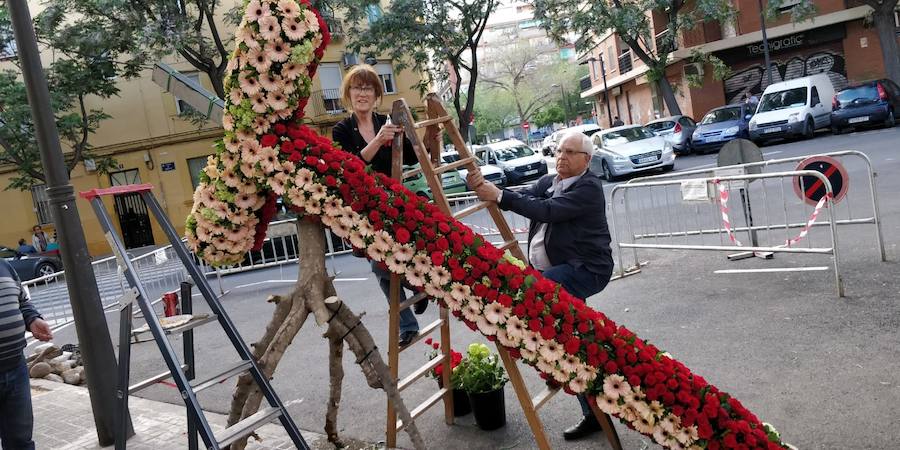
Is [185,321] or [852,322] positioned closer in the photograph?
[185,321]

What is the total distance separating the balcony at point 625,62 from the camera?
44.2m

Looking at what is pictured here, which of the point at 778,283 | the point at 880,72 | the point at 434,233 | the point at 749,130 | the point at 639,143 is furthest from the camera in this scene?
the point at 880,72

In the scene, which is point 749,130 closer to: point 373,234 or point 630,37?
point 630,37

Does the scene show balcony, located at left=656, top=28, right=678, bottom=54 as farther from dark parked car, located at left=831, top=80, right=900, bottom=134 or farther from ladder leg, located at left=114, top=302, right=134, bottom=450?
ladder leg, located at left=114, top=302, right=134, bottom=450

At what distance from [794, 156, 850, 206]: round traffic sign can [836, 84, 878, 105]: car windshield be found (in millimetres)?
17711

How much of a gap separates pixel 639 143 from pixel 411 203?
59.7ft

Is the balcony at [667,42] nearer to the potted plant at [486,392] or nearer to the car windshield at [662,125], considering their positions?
the car windshield at [662,125]

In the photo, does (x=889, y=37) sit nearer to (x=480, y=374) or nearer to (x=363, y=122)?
(x=480, y=374)

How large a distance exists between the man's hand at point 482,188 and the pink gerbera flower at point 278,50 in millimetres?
1195

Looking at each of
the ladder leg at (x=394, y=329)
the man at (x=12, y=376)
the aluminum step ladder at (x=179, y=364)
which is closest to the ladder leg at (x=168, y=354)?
the aluminum step ladder at (x=179, y=364)

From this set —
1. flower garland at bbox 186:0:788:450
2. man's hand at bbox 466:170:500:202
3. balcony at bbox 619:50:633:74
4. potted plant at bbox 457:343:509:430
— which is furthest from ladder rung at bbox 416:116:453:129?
balcony at bbox 619:50:633:74

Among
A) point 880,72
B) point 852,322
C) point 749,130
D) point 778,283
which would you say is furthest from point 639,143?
point 880,72

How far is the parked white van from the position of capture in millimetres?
22500

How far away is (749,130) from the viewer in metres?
23.3
